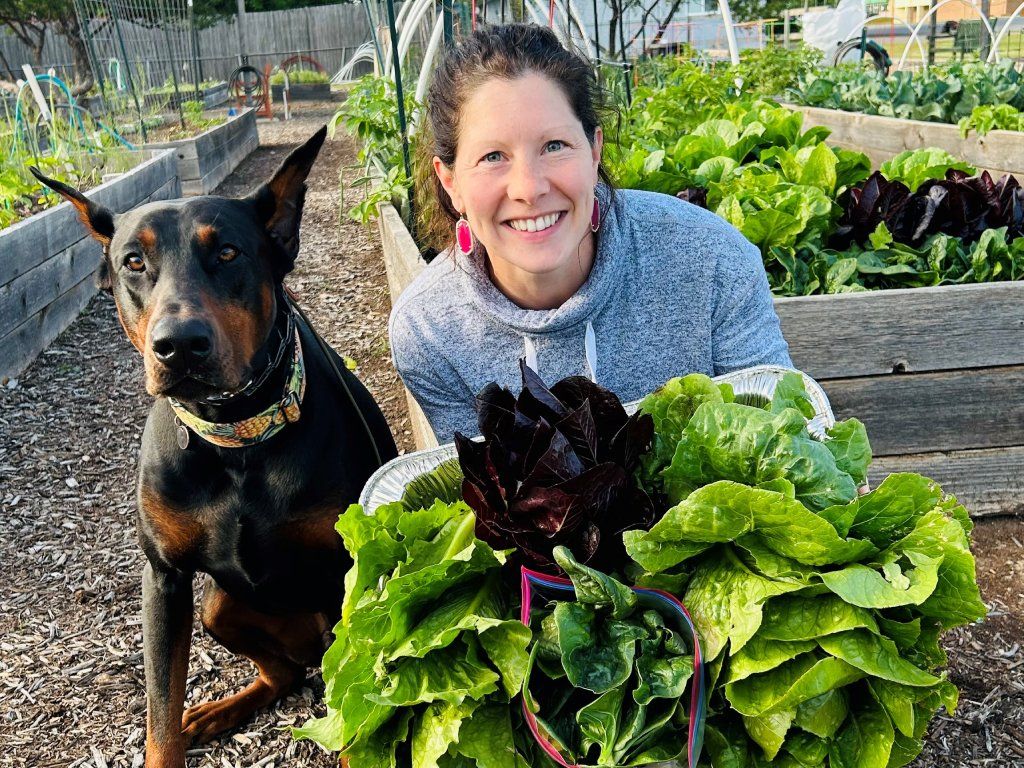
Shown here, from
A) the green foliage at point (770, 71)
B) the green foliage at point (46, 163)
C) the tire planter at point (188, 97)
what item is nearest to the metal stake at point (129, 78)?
the tire planter at point (188, 97)

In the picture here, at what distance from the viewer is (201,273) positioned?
2.44 meters

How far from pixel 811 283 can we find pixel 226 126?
12.0m

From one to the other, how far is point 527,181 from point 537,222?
0.13 meters

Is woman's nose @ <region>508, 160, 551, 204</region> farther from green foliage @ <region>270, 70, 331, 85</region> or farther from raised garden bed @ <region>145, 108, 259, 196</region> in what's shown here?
green foliage @ <region>270, 70, 331, 85</region>

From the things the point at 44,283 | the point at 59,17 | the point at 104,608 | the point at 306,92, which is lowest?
the point at 104,608

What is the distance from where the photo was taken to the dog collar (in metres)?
2.38

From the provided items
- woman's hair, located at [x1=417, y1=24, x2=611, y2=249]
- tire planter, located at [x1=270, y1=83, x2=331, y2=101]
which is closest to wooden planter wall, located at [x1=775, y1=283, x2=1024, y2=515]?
woman's hair, located at [x1=417, y1=24, x2=611, y2=249]

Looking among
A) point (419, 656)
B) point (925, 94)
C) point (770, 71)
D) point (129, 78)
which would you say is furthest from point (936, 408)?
point (129, 78)

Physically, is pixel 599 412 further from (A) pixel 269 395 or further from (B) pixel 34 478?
(B) pixel 34 478

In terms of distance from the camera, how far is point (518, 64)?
2494mm

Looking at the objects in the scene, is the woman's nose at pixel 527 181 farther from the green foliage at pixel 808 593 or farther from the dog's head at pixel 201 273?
the green foliage at pixel 808 593

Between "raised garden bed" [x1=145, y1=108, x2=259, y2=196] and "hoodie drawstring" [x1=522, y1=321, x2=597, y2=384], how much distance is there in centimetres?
935

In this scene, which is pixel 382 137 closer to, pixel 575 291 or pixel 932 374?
pixel 575 291

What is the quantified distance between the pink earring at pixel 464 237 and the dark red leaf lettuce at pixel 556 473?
1.16 metres
